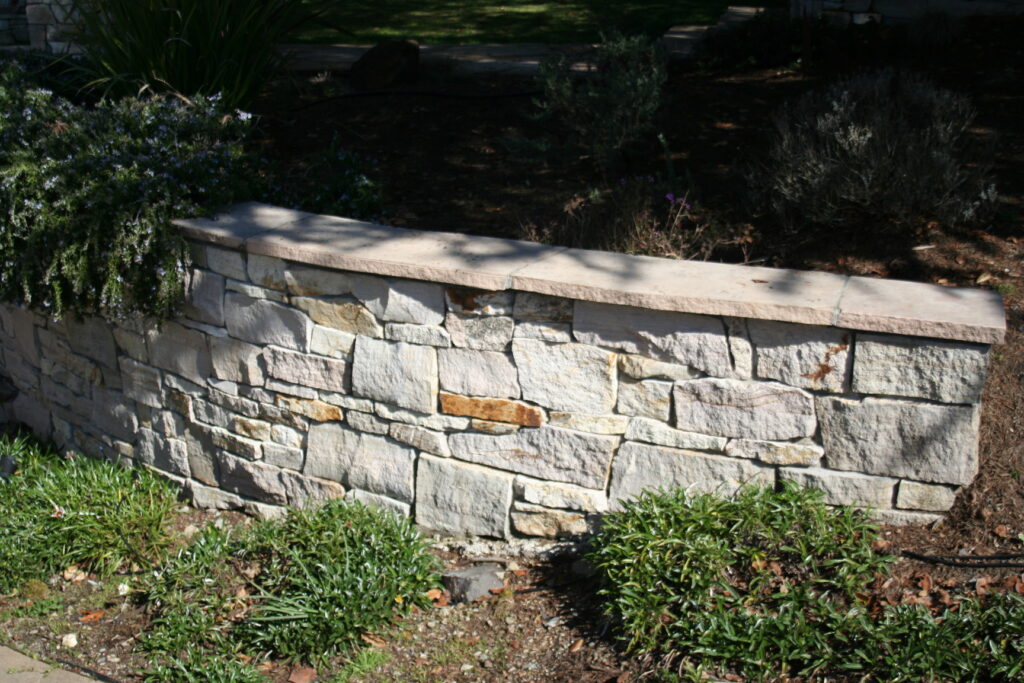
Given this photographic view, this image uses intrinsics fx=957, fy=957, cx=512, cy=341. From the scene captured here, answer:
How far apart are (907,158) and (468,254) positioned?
6.67ft

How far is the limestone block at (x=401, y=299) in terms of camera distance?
3529 millimetres

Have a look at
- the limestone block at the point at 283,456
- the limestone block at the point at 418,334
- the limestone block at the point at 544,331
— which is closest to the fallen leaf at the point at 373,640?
the limestone block at the point at 283,456

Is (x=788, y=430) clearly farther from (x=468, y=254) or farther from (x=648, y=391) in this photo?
(x=468, y=254)

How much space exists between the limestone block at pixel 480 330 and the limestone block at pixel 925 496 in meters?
1.43

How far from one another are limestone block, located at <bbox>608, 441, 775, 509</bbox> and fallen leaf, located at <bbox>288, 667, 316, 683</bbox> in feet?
3.99

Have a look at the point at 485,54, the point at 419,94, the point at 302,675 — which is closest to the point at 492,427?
the point at 302,675

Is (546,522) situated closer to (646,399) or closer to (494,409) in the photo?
(494,409)

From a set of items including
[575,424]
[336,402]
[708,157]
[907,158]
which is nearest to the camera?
[575,424]

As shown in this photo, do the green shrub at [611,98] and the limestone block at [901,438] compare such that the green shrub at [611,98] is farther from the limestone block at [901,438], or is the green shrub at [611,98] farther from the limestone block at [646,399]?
the limestone block at [901,438]

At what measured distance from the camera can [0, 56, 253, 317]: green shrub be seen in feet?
13.2

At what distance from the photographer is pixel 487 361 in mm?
3520

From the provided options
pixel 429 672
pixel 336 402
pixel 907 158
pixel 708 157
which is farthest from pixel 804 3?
pixel 429 672

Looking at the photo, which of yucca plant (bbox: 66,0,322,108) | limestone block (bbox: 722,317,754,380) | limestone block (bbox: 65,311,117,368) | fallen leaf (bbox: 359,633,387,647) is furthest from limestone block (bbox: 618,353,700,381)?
yucca plant (bbox: 66,0,322,108)

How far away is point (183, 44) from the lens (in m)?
5.41
